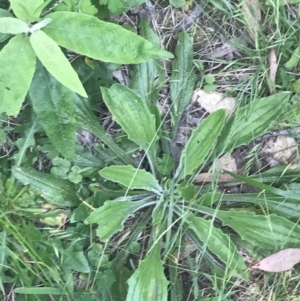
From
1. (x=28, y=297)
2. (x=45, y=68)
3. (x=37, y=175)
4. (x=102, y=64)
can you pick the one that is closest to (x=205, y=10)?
(x=102, y=64)

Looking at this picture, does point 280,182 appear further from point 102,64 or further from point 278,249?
point 102,64

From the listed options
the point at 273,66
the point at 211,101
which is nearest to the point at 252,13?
the point at 273,66

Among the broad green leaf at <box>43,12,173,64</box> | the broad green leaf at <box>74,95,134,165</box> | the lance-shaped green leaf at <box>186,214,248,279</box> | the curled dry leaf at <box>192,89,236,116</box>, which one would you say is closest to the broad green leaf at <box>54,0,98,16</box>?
the broad green leaf at <box>43,12,173,64</box>

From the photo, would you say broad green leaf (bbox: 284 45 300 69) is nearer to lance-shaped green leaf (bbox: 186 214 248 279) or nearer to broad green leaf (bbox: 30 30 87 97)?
lance-shaped green leaf (bbox: 186 214 248 279)

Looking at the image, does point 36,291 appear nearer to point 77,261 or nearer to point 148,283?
point 77,261

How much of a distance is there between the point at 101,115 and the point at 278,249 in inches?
24.3

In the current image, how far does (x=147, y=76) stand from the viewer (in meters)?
1.54

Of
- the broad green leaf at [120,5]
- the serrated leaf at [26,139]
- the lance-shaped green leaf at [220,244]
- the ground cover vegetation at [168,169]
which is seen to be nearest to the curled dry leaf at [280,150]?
the ground cover vegetation at [168,169]

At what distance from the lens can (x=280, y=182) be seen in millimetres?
1559

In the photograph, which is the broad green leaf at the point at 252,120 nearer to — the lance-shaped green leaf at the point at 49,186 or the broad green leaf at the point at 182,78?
the broad green leaf at the point at 182,78

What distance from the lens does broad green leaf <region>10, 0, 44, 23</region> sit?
1.22 m

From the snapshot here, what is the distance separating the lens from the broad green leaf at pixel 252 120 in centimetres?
150

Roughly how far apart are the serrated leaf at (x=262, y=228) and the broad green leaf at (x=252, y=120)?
0.19 metres

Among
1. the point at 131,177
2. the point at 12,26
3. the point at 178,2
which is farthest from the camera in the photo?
the point at 178,2
